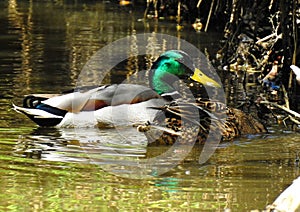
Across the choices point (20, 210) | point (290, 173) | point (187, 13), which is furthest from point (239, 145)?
point (187, 13)

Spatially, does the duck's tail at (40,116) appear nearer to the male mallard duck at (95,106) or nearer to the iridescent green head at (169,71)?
the male mallard duck at (95,106)

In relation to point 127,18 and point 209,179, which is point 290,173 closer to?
point 209,179

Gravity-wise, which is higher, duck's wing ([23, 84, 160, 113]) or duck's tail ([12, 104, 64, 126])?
duck's wing ([23, 84, 160, 113])

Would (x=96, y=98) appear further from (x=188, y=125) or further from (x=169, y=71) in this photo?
(x=188, y=125)

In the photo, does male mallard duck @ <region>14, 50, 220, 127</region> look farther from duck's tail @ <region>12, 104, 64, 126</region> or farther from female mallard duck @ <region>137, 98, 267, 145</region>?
female mallard duck @ <region>137, 98, 267, 145</region>

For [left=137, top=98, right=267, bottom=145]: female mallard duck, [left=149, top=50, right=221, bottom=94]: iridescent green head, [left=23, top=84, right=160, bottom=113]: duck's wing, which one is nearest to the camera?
[left=137, top=98, right=267, bottom=145]: female mallard duck

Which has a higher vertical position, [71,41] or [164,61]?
[164,61]

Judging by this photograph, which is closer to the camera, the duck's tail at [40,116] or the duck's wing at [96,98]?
the duck's tail at [40,116]

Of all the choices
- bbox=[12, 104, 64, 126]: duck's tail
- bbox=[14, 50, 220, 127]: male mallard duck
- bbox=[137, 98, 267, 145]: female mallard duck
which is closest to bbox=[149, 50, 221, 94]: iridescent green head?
bbox=[14, 50, 220, 127]: male mallard duck

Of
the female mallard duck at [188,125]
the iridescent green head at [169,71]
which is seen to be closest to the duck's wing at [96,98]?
the iridescent green head at [169,71]

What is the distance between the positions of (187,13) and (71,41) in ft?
10.9

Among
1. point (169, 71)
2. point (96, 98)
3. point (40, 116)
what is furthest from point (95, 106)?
point (169, 71)

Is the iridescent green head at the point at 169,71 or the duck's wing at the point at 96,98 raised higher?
the iridescent green head at the point at 169,71

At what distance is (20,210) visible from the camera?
4133 millimetres
